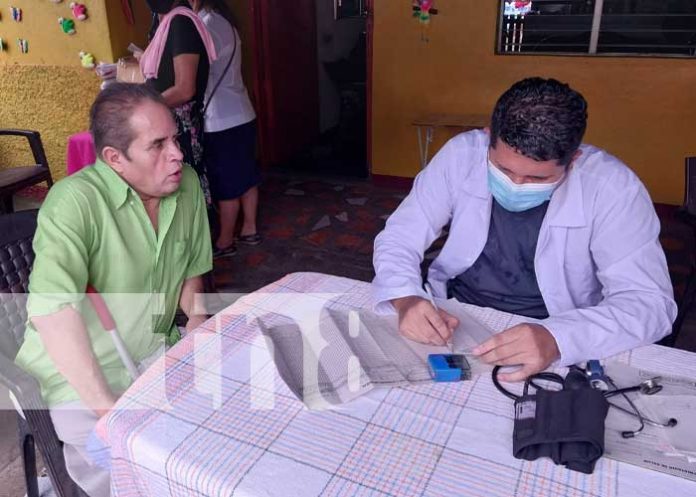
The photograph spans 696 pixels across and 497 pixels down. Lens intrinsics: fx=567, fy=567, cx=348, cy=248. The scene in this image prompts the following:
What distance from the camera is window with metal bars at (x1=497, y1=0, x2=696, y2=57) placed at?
3.89 metres

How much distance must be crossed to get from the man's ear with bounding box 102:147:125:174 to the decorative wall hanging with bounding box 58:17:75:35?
9.58ft

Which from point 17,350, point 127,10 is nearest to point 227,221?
point 127,10

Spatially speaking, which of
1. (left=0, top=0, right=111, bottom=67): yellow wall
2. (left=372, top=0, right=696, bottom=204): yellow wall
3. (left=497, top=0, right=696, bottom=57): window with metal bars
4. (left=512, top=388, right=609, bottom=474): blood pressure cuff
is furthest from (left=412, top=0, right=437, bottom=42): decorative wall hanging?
(left=512, top=388, right=609, bottom=474): blood pressure cuff

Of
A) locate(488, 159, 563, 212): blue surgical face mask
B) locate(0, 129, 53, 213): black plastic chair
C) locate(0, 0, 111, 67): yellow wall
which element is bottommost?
locate(0, 129, 53, 213): black plastic chair

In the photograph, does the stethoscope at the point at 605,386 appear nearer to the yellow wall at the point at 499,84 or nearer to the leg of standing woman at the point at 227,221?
the leg of standing woman at the point at 227,221

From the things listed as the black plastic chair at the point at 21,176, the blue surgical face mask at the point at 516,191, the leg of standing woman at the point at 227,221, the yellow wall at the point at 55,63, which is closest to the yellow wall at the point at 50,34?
the yellow wall at the point at 55,63

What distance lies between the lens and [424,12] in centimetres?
428

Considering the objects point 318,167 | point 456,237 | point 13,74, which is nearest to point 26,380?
point 456,237

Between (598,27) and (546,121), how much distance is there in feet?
10.9

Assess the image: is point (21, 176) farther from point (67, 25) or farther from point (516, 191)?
point (516, 191)

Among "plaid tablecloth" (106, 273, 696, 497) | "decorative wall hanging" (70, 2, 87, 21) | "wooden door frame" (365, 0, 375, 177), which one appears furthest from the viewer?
"wooden door frame" (365, 0, 375, 177)

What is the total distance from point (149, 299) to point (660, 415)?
1.21 metres

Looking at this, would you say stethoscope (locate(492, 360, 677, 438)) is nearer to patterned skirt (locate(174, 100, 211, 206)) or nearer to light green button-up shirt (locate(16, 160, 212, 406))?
light green button-up shirt (locate(16, 160, 212, 406))

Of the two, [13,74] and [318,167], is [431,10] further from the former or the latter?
[13,74]
